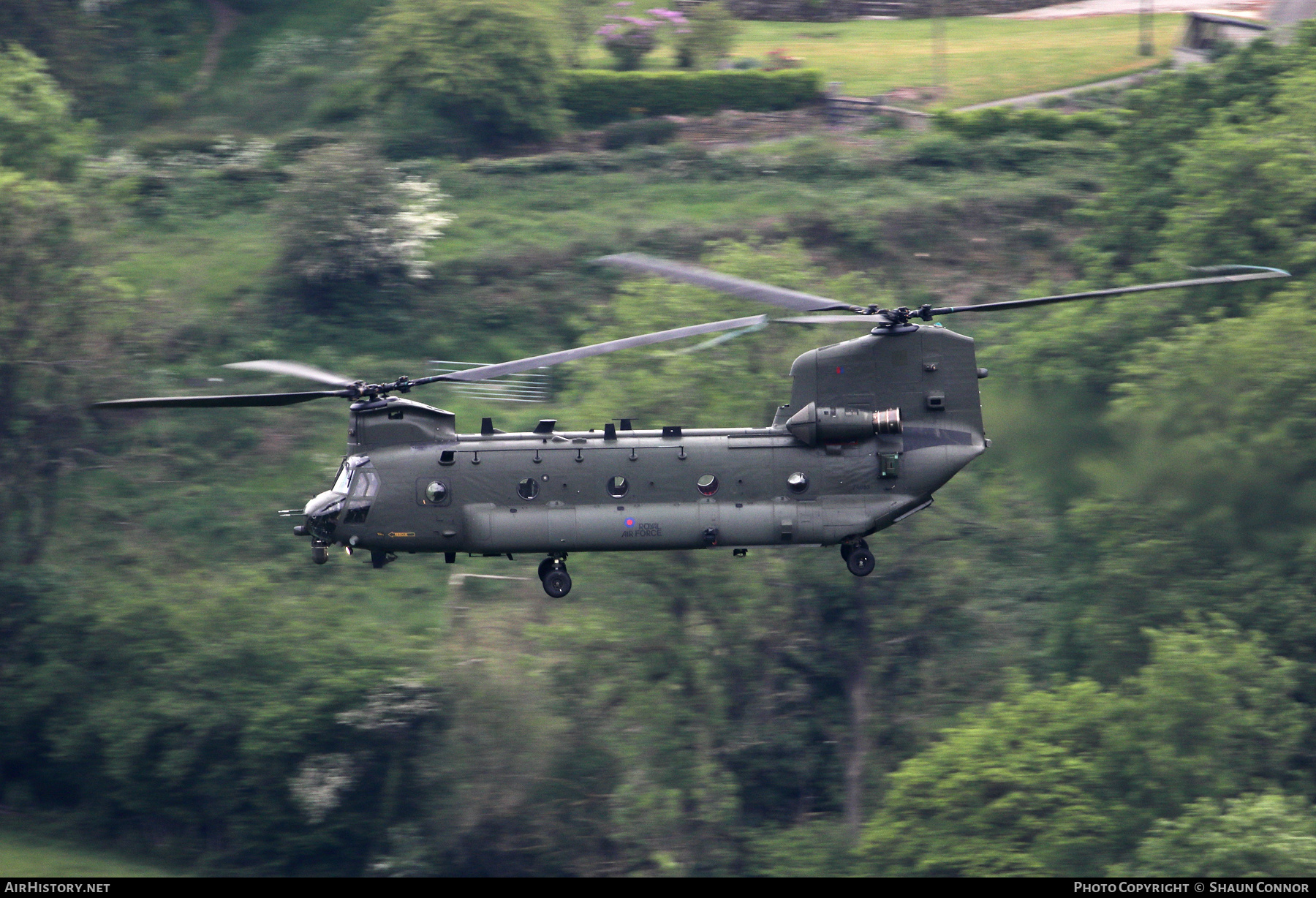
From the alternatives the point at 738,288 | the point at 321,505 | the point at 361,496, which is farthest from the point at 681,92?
the point at 321,505

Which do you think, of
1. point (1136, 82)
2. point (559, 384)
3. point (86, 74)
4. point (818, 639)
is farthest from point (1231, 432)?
point (86, 74)

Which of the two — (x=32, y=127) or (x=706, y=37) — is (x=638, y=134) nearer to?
(x=706, y=37)

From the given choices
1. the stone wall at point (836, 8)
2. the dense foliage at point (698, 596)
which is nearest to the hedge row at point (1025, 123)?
the dense foliage at point (698, 596)

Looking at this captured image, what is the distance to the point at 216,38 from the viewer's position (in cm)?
7400

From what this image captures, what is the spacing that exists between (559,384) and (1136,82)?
102 feet

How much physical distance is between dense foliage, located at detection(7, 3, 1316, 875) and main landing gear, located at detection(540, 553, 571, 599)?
17.2 metres

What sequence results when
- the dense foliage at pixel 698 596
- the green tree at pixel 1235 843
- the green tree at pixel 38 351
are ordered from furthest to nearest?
the green tree at pixel 38 351 → the dense foliage at pixel 698 596 → the green tree at pixel 1235 843

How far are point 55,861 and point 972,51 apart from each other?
53270 mm

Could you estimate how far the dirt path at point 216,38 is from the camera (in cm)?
7200

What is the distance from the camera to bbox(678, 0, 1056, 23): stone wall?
7875 centimetres

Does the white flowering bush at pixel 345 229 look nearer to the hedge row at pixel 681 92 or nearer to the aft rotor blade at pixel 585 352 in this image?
the hedge row at pixel 681 92

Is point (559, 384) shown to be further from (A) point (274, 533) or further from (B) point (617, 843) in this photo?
(B) point (617, 843)

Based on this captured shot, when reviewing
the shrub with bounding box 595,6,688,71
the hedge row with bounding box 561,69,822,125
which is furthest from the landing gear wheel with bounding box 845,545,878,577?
the shrub with bounding box 595,6,688,71

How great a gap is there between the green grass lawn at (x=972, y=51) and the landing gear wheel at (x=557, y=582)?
47.5 meters
